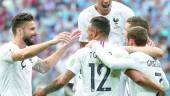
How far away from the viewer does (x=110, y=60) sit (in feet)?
31.4

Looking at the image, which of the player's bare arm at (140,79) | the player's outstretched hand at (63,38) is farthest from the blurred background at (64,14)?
the player's outstretched hand at (63,38)

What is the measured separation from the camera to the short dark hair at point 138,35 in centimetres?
1005

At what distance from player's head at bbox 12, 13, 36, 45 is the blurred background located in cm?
995

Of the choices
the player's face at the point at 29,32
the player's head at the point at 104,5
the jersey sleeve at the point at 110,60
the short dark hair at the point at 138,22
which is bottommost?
the jersey sleeve at the point at 110,60

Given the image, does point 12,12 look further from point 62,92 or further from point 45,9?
point 62,92

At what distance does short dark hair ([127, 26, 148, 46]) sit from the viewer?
10.1 m

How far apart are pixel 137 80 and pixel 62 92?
6.97 meters

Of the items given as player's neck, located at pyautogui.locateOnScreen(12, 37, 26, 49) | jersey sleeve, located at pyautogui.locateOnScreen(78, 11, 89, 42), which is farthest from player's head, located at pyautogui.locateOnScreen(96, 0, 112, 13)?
player's neck, located at pyautogui.locateOnScreen(12, 37, 26, 49)

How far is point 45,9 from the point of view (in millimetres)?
23047

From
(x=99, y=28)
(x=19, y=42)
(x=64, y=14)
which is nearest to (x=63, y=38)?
(x=99, y=28)

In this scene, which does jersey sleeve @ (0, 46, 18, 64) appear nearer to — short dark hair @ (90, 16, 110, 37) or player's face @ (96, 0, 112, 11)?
short dark hair @ (90, 16, 110, 37)

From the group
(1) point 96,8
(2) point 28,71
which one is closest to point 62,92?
(1) point 96,8

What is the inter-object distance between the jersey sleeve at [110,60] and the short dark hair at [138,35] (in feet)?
1.47

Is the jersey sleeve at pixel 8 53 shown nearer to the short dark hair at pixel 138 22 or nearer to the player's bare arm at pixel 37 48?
the player's bare arm at pixel 37 48
